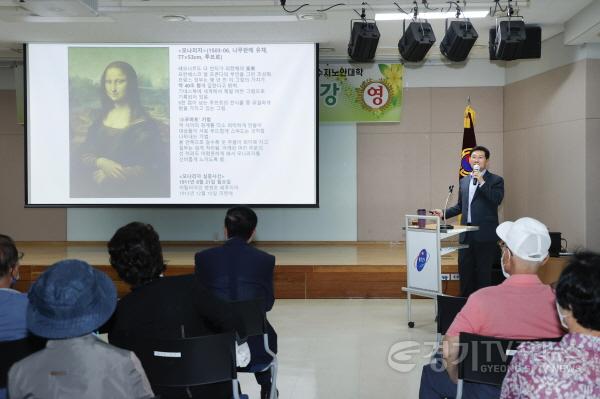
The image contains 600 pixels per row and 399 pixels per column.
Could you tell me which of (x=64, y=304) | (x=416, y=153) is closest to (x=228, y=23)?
(x=416, y=153)

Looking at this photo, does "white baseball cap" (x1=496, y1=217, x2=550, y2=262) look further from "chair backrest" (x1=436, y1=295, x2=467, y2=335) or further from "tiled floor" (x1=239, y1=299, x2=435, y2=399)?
"tiled floor" (x1=239, y1=299, x2=435, y2=399)

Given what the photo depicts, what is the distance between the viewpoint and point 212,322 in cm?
249

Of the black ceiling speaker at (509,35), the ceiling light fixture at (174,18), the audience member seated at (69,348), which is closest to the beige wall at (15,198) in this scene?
the ceiling light fixture at (174,18)

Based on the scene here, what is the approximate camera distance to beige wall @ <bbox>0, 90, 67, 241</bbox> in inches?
362

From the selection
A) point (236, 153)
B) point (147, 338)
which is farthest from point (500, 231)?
point (236, 153)

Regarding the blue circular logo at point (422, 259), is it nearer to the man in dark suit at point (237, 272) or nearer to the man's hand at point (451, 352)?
the man in dark suit at point (237, 272)

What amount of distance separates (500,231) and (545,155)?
534 centimetres

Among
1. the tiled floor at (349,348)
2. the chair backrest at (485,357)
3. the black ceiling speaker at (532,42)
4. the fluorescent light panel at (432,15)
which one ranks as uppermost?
the fluorescent light panel at (432,15)

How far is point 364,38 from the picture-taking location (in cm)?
595

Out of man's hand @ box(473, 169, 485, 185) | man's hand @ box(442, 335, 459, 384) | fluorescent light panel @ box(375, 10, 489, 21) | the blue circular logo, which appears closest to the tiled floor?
the blue circular logo

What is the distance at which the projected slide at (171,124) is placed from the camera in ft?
24.9

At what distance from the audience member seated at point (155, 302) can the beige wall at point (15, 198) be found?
285 inches

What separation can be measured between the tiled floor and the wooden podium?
1.20ft

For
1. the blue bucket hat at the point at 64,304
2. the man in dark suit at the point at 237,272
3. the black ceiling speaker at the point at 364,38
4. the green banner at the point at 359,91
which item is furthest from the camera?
the green banner at the point at 359,91
